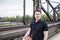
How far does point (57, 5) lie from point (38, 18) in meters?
9.84

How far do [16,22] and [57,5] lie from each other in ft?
22.5

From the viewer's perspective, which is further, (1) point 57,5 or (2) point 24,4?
(1) point 57,5

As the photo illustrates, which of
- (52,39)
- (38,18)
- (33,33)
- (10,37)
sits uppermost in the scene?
(38,18)

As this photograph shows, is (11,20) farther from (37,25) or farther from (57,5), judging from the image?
(57,5)

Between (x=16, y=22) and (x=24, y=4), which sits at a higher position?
(x=24, y=4)

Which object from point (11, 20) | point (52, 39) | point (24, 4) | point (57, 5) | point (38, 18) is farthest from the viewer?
point (57, 5)

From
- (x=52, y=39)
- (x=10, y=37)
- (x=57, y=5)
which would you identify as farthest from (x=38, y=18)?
(x=57, y=5)

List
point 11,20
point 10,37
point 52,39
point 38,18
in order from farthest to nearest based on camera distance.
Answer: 1. point 52,39
2. point 11,20
3. point 10,37
4. point 38,18

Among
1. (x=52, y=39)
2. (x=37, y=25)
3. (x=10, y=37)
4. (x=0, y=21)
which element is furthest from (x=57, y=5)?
(x=37, y=25)

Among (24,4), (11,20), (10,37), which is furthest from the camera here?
(24,4)

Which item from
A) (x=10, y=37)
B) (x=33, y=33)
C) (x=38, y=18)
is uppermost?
(x=38, y=18)

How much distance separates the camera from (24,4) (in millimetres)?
6398

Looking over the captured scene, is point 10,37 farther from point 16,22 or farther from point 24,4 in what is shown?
point 24,4

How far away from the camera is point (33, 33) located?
9.25 ft
